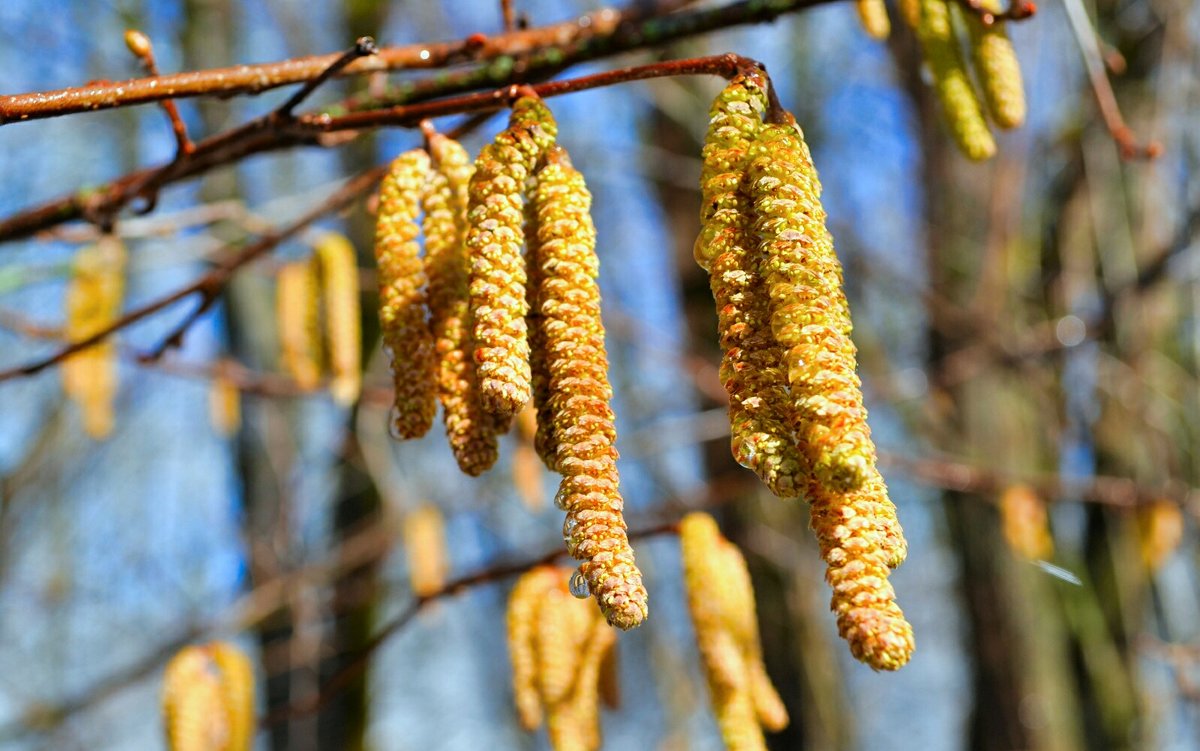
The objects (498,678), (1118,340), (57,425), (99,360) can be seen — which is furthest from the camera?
(498,678)

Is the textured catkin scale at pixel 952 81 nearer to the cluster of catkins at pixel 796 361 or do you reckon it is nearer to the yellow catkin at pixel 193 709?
the cluster of catkins at pixel 796 361

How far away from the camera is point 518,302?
0.90m

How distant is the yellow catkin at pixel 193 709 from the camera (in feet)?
5.66

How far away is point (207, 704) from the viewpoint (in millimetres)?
1798

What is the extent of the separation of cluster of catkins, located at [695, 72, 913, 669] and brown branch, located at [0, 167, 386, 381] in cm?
65

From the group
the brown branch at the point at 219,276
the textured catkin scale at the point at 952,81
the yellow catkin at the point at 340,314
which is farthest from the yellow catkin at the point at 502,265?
the yellow catkin at the point at 340,314

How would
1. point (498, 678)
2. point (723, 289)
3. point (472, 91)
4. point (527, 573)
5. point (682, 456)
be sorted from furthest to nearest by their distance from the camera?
point (498, 678) → point (682, 456) → point (527, 573) → point (472, 91) → point (723, 289)

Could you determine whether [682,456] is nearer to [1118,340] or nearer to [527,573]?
[1118,340]

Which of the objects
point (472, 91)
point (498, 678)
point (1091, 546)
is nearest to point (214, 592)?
point (498, 678)

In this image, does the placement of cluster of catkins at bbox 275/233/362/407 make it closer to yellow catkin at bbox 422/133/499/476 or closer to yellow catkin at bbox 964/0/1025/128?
yellow catkin at bbox 422/133/499/476

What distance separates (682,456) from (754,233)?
7902 mm

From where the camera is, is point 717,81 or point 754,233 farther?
point 717,81

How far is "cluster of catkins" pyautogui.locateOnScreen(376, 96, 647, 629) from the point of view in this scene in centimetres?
84

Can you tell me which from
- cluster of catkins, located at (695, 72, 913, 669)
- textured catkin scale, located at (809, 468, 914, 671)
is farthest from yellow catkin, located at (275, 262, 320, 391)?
textured catkin scale, located at (809, 468, 914, 671)
